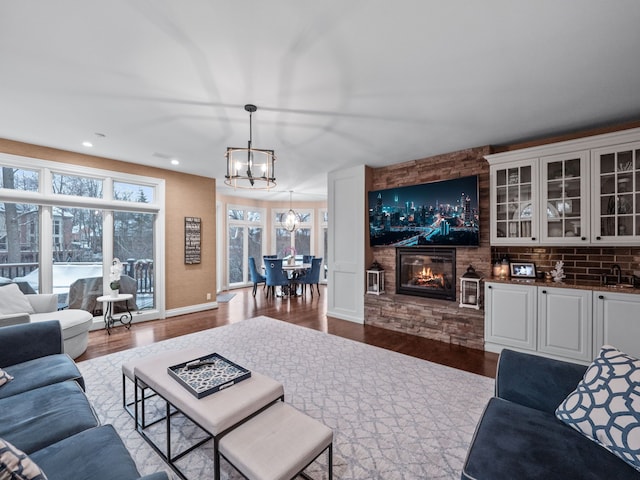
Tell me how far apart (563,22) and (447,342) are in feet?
12.1

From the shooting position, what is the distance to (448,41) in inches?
78.3

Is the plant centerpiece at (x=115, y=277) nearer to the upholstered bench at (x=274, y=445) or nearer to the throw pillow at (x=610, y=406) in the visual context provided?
the upholstered bench at (x=274, y=445)

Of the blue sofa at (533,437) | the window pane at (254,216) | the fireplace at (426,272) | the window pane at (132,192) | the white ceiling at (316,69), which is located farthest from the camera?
the window pane at (254,216)

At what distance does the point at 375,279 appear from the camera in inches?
200

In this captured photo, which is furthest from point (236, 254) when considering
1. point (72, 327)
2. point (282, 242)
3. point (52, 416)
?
point (52, 416)

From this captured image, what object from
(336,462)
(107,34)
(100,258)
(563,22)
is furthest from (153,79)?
(100,258)

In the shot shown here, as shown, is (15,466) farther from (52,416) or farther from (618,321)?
(618,321)

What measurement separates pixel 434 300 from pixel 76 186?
5.78 metres

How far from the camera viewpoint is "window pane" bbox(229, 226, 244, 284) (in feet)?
28.9

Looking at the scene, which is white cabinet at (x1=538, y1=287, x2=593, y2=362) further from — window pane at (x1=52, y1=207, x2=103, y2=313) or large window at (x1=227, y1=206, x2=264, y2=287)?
large window at (x1=227, y1=206, x2=264, y2=287)

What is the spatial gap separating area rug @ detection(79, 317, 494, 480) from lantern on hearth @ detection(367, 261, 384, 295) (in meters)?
1.20

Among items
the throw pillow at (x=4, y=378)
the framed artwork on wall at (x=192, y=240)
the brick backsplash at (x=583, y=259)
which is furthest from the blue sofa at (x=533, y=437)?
the framed artwork on wall at (x=192, y=240)

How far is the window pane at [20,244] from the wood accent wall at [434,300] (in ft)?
16.4

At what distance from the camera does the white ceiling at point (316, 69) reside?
1756 mm
